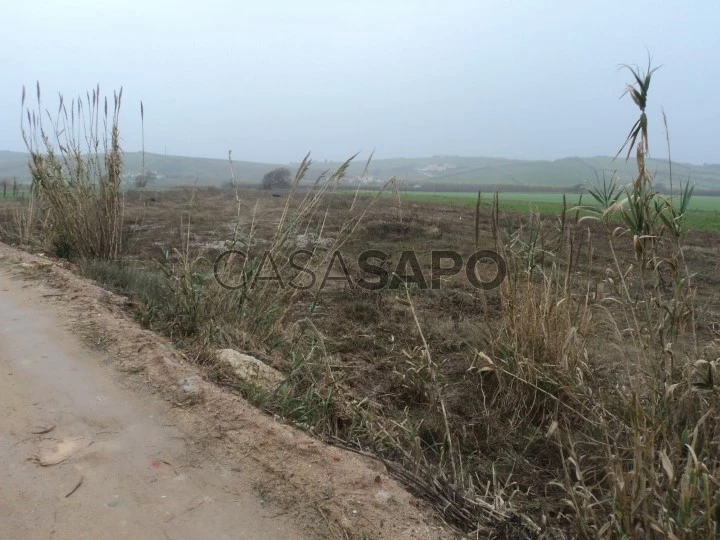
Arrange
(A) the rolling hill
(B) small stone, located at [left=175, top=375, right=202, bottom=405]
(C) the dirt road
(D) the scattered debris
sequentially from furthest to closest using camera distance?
(A) the rolling hill, (B) small stone, located at [left=175, top=375, right=202, bottom=405], (D) the scattered debris, (C) the dirt road

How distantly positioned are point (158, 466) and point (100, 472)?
0.74 feet

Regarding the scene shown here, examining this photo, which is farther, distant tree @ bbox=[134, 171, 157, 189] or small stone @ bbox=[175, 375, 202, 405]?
distant tree @ bbox=[134, 171, 157, 189]

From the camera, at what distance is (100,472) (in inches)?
90.4

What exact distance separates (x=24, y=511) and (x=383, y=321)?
4139 mm

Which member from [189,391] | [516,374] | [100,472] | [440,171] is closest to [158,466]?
[100,472]

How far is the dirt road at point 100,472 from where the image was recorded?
2006 mm

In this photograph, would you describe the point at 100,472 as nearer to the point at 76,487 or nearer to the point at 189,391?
the point at 76,487

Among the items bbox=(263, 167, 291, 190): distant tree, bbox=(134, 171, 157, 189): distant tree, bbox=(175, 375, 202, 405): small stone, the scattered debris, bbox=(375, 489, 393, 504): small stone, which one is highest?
bbox=(263, 167, 291, 190): distant tree

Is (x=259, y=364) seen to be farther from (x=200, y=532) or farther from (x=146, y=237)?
(x=146, y=237)

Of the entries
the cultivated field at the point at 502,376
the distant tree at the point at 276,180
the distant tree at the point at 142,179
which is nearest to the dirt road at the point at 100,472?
the cultivated field at the point at 502,376

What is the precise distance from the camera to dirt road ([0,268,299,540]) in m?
2.01

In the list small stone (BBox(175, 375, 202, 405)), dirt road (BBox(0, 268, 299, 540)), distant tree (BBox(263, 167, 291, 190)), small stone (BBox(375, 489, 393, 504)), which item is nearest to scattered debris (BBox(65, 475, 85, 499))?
dirt road (BBox(0, 268, 299, 540))

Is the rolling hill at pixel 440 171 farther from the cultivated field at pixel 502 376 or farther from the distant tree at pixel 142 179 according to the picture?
the cultivated field at pixel 502 376

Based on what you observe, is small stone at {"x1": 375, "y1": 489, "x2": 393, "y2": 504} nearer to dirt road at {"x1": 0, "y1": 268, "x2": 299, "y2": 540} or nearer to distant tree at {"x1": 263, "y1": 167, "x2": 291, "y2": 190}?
dirt road at {"x1": 0, "y1": 268, "x2": 299, "y2": 540}
